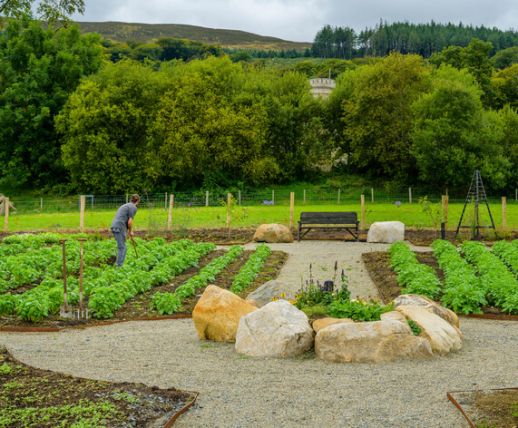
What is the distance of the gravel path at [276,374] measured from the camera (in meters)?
7.75

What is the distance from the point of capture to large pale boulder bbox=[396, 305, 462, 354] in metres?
10.5

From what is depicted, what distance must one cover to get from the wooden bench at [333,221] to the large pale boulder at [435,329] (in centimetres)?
1687

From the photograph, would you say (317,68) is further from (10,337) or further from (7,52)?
(10,337)

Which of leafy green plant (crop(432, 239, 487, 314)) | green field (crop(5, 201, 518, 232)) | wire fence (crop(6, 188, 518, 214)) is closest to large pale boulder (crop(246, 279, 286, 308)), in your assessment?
leafy green plant (crop(432, 239, 487, 314))

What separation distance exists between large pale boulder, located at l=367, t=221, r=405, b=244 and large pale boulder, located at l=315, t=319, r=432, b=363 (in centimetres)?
1801

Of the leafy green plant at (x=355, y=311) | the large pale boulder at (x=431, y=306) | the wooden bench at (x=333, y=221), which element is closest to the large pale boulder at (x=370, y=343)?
the leafy green plant at (x=355, y=311)

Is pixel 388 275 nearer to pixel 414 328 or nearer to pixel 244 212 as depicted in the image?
pixel 414 328

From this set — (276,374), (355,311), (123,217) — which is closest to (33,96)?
(123,217)

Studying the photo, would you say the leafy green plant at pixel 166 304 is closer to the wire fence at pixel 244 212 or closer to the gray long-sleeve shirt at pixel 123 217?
the gray long-sleeve shirt at pixel 123 217

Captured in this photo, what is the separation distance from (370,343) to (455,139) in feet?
151

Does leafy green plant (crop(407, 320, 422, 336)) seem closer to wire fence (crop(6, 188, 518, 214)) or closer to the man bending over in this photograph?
the man bending over

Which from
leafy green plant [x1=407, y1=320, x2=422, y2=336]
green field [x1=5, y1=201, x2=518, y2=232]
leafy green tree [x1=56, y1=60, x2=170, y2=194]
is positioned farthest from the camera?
leafy green tree [x1=56, y1=60, x2=170, y2=194]

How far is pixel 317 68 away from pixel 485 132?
89655 millimetres

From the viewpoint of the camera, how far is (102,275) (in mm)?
16922
